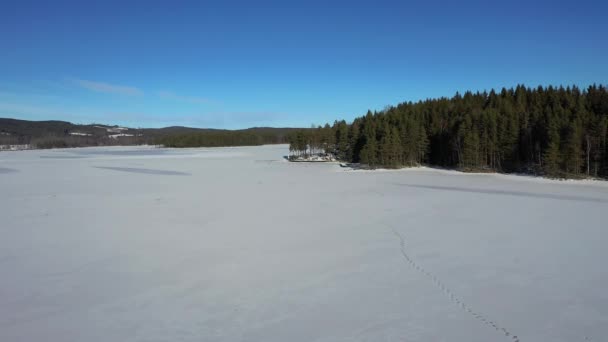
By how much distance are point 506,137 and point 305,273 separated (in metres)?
39.7

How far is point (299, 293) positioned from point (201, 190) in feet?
58.2

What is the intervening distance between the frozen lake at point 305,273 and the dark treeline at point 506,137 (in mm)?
21476

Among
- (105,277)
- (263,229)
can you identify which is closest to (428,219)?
(263,229)

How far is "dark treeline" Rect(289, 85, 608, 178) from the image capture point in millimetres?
34094

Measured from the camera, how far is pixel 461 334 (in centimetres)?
584

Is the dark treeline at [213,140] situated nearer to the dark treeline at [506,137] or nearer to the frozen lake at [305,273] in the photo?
the dark treeline at [506,137]

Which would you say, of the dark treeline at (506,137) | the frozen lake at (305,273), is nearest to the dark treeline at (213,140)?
the dark treeline at (506,137)

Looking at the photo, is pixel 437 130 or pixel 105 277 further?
pixel 437 130

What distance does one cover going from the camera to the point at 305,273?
28.7 ft

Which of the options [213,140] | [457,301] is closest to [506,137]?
[457,301]

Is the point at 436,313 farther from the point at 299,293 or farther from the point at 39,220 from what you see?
the point at 39,220

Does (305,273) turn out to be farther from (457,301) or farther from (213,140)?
(213,140)

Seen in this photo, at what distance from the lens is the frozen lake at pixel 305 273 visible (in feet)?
20.3

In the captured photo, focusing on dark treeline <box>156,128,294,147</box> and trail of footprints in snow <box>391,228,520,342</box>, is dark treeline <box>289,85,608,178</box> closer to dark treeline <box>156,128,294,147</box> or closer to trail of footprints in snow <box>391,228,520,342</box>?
trail of footprints in snow <box>391,228,520,342</box>
